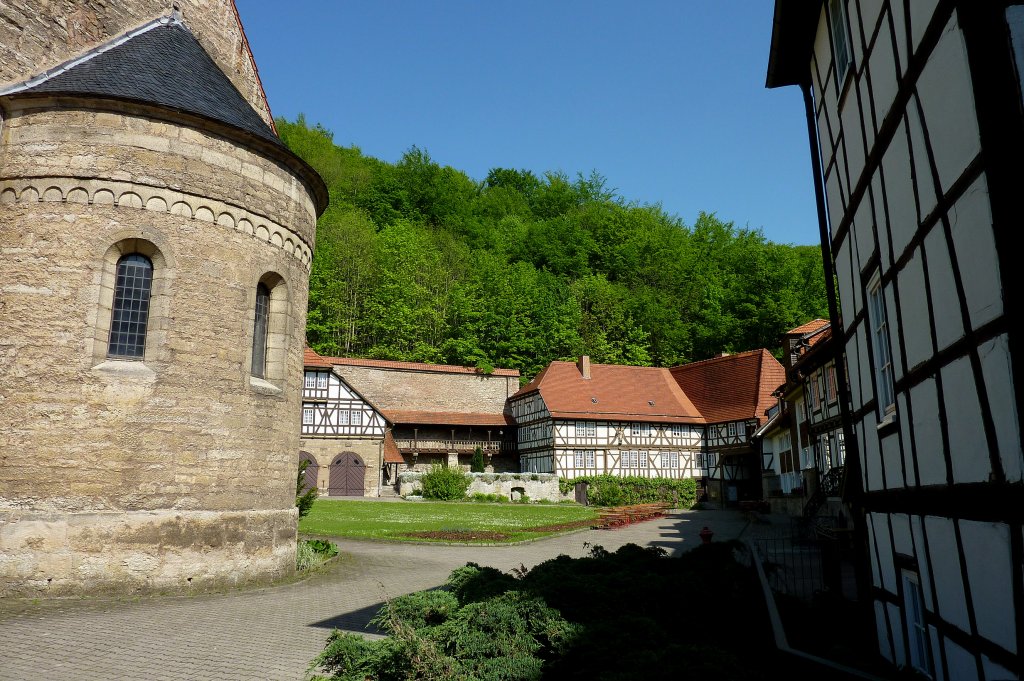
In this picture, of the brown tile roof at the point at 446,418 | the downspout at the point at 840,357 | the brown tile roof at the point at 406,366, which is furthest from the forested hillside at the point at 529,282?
the downspout at the point at 840,357

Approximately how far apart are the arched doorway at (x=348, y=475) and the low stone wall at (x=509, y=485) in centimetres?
247

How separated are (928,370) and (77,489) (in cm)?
1068

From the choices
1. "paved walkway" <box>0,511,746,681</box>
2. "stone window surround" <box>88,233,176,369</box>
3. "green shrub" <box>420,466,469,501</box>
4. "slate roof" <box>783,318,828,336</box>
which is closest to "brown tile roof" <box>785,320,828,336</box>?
"slate roof" <box>783,318,828,336</box>

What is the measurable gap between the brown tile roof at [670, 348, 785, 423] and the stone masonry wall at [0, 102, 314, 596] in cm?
3503

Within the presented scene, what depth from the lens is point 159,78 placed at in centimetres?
1205

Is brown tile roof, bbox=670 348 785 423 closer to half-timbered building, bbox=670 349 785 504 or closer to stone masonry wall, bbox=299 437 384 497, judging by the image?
half-timbered building, bbox=670 349 785 504

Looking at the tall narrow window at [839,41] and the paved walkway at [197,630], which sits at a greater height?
the tall narrow window at [839,41]

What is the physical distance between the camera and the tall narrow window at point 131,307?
1098 cm

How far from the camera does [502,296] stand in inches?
2211

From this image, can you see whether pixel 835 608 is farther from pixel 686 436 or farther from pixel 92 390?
pixel 686 436

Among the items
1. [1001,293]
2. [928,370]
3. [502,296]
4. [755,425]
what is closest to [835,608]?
[928,370]

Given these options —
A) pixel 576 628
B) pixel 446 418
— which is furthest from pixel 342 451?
pixel 576 628

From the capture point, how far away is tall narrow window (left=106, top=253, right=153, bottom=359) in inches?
432

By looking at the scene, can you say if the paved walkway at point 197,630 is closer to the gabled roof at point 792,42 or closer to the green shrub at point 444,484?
the gabled roof at point 792,42
